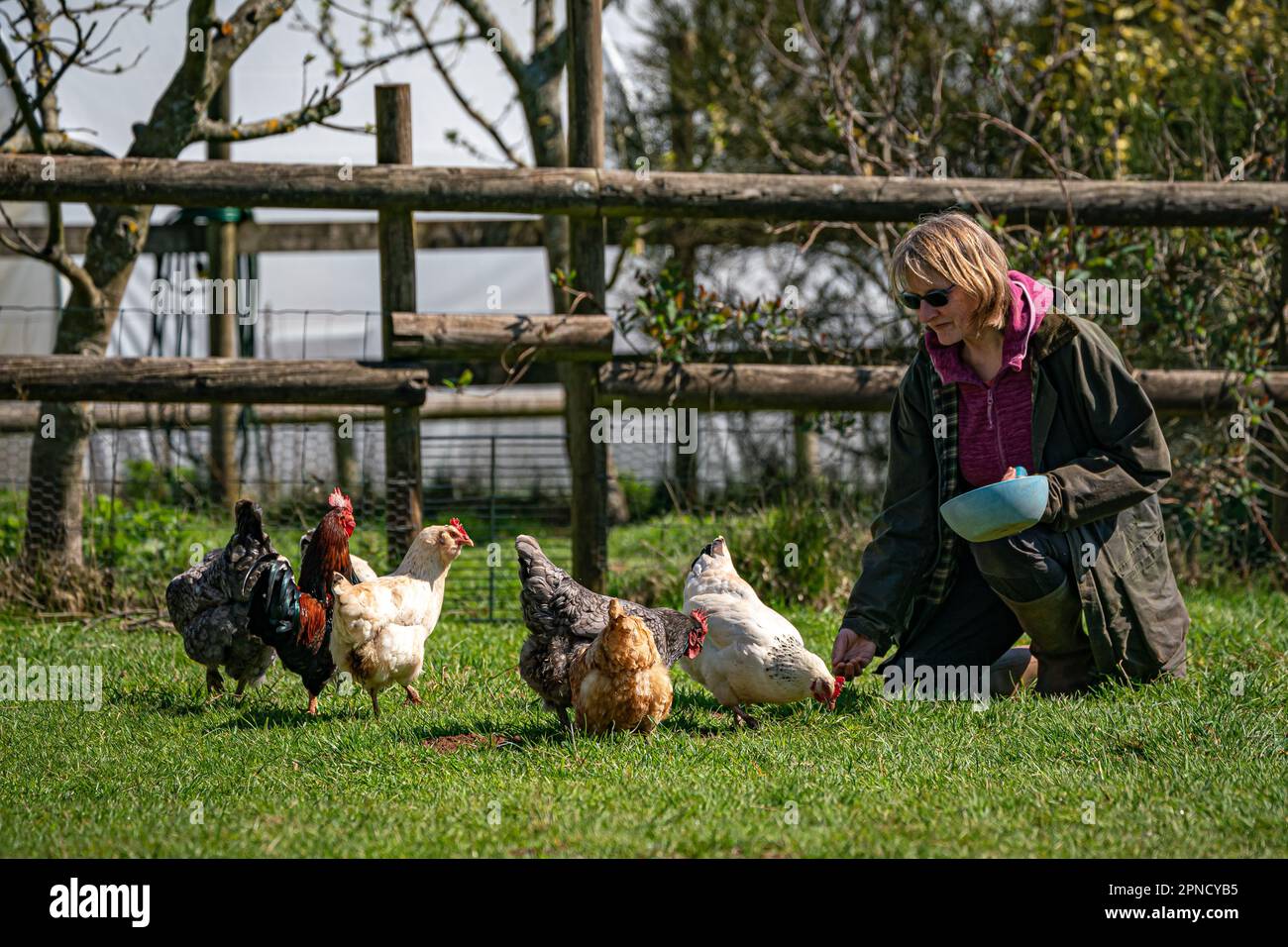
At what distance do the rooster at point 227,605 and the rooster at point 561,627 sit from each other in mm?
1076

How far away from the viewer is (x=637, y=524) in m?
7.81

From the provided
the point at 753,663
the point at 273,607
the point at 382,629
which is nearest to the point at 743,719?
the point at 753,663

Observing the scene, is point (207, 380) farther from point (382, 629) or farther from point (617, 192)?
point (382, 629)

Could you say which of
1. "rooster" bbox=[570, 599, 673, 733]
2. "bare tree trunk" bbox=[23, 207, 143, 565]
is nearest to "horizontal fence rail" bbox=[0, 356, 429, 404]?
"bare tree trunk" bbox=[23, 207, 143, 565]

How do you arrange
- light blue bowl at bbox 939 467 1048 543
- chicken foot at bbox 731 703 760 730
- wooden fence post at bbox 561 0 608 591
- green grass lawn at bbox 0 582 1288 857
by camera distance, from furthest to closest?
wooden fence post at bbox 561 0 608 591 → chicken foot at bbox 731 703 760 730 → light blue bowl at bbox 939 467 1048 543 → green grass lawn at bbox 0 582 1288 857

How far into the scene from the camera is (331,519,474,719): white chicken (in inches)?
176

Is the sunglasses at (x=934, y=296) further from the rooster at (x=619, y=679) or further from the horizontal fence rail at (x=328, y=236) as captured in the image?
the horizontal fence rail at (x=328, y=236)

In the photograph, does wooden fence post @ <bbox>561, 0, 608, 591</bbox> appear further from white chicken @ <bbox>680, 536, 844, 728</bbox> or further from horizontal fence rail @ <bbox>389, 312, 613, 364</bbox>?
white chicken @ <bbox>680, 536, 844, 728</bbox>

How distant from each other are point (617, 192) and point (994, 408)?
262 centimetres

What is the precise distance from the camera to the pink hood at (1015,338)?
4.48 meters

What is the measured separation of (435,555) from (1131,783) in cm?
266

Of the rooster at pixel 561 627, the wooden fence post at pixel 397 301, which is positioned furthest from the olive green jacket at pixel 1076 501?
the wooden fence post at pixel 397 301

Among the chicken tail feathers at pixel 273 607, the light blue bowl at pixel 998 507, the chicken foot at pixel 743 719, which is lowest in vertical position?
the chicken foot at pixel 743 719

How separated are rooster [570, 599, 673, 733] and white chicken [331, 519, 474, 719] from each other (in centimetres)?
72
